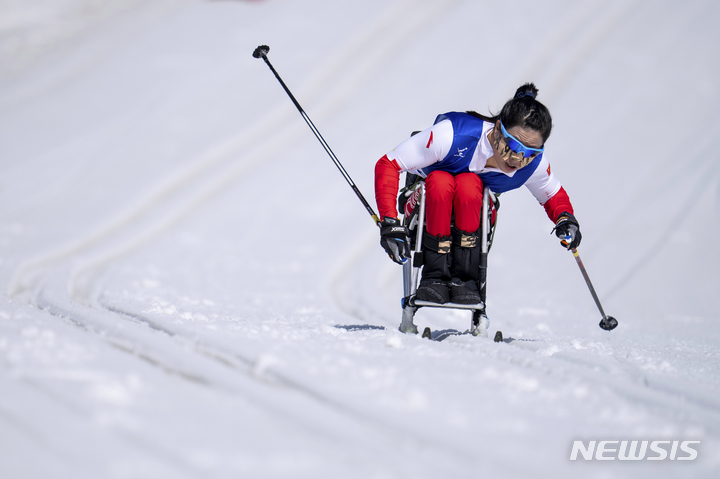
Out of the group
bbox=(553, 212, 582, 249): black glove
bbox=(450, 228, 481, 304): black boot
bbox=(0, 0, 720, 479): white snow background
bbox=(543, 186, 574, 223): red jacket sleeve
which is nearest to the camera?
bbox=(0, 0, 720, 479): white snow background

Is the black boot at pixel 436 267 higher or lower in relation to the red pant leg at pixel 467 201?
lower

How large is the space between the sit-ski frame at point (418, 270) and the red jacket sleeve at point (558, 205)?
0.34 m

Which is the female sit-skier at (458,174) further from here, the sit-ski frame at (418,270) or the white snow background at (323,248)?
the white snow background at (323,248)

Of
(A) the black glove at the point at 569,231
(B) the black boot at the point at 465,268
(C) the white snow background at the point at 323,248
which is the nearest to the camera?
(C) the white snow background at the point at 323,248

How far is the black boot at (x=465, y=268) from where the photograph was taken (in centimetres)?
264

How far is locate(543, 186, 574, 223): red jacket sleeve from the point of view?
2.95 m

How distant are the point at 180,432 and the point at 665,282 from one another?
449cm

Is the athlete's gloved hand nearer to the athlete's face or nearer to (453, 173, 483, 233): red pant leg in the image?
(453, 173, 483, 233): red pant leg

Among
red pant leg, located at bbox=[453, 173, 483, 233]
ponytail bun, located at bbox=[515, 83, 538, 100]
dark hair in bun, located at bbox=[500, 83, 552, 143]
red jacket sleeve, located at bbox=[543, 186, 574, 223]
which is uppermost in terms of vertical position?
ponytail bun, located at bbox=[515, 83, 538, 100]

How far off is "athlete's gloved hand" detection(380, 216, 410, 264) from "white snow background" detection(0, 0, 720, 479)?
366 mm

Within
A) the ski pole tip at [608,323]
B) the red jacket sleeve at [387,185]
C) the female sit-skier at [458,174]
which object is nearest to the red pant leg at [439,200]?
the female sit-skier at [458,174]

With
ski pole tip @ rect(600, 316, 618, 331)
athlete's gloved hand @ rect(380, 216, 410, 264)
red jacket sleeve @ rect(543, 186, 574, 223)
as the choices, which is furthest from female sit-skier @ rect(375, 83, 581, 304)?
ski pole tip @ rect(600, 316, 618, 331)

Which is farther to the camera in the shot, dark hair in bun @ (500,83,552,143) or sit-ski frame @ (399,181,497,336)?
sit-ski frame @ (399,181,497,336)

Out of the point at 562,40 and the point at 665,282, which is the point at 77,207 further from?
the point at 562,40
